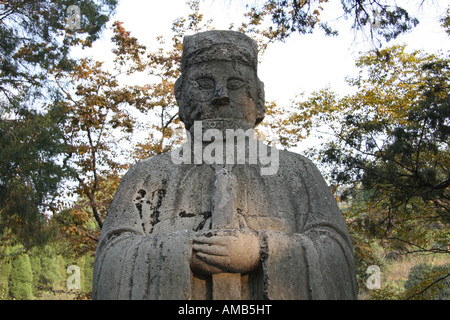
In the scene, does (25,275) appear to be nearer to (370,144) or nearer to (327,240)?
(370,144)

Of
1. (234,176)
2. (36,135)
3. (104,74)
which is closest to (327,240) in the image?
(234,176)

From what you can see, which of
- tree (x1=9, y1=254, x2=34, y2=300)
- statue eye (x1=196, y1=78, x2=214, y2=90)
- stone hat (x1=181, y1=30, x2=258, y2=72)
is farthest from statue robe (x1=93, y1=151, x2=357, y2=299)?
tree (x1=9, y1=254, x2=34, y2=300)

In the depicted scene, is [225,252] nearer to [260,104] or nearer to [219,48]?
[260,104]

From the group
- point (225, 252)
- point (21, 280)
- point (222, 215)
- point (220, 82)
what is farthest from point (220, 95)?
point (21, 280)

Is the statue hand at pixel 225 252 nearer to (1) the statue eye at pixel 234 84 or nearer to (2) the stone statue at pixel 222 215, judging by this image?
(2) the stone statue at pixel 222 215

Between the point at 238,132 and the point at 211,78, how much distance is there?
51 centimetres

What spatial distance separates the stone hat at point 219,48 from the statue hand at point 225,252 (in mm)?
1627

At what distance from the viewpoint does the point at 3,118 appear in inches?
362

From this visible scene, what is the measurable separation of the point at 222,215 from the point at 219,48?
1501mm

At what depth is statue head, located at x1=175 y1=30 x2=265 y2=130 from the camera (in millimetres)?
3996

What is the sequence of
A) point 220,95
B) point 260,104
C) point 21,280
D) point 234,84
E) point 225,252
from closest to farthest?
1. point 225,252
2. point 220,95
3. point 234,84
4. point 260,104
5. point 21,280

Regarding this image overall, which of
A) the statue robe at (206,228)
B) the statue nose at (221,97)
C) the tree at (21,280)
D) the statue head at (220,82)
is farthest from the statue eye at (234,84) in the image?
the tree at (21,280)

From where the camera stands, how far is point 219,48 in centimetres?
409

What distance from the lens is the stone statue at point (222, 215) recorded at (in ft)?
10.0
